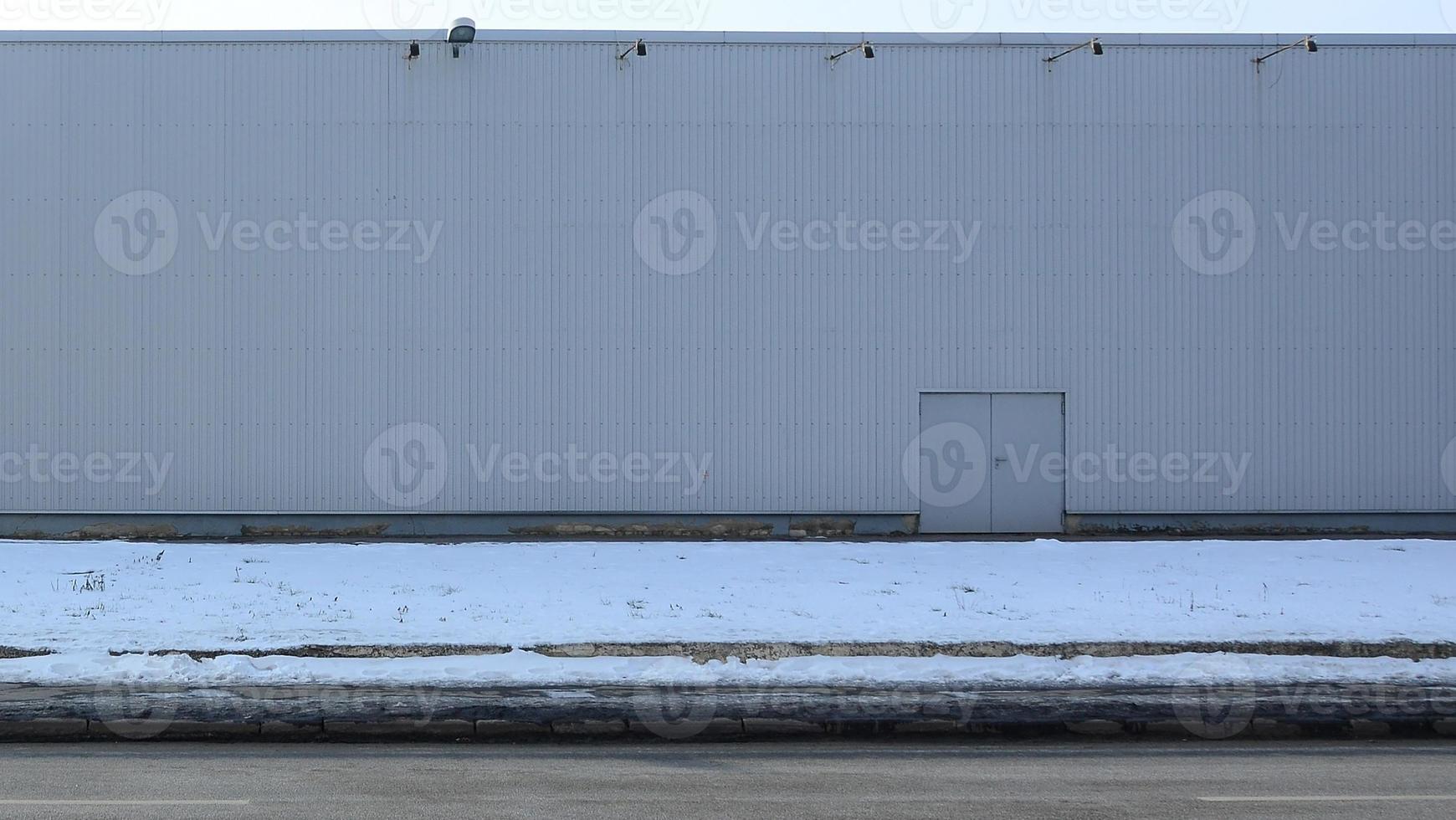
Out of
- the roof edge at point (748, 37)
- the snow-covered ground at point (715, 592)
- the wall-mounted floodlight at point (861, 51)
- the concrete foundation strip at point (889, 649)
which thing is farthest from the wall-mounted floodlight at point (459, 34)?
the concrete foundation strip at point (889, 649)

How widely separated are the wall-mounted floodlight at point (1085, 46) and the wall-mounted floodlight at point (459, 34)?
347 inches

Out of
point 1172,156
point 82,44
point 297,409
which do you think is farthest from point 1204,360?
point 82,44

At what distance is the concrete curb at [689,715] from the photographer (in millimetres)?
7668

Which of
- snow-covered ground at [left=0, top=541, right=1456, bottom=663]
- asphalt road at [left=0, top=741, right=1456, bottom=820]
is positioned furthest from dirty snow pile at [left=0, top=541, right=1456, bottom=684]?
asphalt road at [left=0, top=741, right=1456, bottom=820]

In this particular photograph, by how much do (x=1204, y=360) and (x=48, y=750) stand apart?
1584 cm

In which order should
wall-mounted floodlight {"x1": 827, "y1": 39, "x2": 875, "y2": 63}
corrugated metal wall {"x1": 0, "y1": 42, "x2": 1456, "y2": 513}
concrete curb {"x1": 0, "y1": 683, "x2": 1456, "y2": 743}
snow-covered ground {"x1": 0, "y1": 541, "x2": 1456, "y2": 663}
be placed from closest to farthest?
concrete curb {"x1": 0, "y1": 683, "x2": 1456, "y2": 743} → snow-covered ground {"x1": 0, "y1": 541, "x2": 1456, "y2": 663} → corrugated metal wall {"x1": 0, "y1": 42, "x2": 1456, "y2": 513} → wall-mounted floodlight {"x1": 827, "y1": 39, "x2": 875, "y2": 63}

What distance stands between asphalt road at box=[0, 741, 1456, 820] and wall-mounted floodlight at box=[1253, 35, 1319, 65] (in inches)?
515

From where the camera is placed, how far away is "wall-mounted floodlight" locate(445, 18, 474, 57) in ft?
55.9

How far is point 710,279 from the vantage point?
17281mm

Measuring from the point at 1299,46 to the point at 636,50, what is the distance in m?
10.3

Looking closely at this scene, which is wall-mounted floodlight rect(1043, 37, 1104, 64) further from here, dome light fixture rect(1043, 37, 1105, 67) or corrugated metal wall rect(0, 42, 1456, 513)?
corrugated metal wall rect(0, 42, 1456, 513)

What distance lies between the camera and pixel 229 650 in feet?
30.3

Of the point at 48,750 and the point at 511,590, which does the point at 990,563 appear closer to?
the point at 511,590

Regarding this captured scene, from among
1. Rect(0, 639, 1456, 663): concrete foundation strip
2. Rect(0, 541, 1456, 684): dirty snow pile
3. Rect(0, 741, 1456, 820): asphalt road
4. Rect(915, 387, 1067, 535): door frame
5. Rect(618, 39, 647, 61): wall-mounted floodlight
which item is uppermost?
Rect(618, 39, 647, 61): wall-mounted floodlight
